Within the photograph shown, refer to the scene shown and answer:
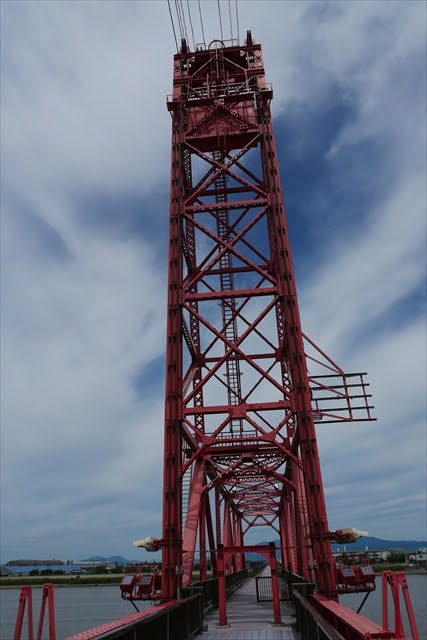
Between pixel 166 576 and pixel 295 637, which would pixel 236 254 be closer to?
pixel 166 576

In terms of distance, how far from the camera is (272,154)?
69.7ft

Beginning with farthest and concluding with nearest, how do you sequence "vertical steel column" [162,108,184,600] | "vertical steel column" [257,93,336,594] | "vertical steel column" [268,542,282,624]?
"vertical steel column" [162,108,184,600], "vertical steel column" [257,93,336,594], "vertical steel column" [268,542,282,624]

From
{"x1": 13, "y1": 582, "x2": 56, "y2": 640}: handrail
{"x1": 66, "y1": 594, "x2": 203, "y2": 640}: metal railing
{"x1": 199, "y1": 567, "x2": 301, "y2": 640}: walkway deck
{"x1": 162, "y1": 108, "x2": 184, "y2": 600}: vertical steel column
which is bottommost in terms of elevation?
{"x1": 199, "y1": 567, "x2": 301, "y2": 640}: walkway deck

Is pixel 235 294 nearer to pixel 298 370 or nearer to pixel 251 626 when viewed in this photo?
pixel 298 370

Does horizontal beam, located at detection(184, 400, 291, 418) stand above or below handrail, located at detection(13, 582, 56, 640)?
above

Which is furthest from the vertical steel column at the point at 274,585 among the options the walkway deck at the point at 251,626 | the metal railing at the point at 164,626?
Answer: the metal railing at the point at 164,626

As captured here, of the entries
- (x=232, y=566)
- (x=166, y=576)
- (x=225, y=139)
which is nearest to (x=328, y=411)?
(x=166, y=576)

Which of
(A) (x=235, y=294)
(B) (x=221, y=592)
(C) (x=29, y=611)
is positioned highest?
(A) (x=235, y=294)

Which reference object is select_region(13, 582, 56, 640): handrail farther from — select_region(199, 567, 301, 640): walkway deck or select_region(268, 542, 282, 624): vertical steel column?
select_region(268, 542, 282, 624): vertical steel column

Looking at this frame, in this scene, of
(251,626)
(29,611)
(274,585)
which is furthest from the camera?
(274,585)

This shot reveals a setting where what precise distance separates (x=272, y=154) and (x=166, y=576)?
16.2 meters

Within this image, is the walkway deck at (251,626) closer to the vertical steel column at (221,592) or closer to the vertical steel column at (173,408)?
the vertical steel column at (221,592)

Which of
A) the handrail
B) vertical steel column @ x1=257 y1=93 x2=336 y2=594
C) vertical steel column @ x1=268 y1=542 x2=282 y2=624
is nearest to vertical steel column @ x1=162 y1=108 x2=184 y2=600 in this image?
vertical steel column @ x1=268 y1=542 x2=282 y2=624

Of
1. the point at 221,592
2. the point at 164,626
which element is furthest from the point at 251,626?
the point at 164,626
